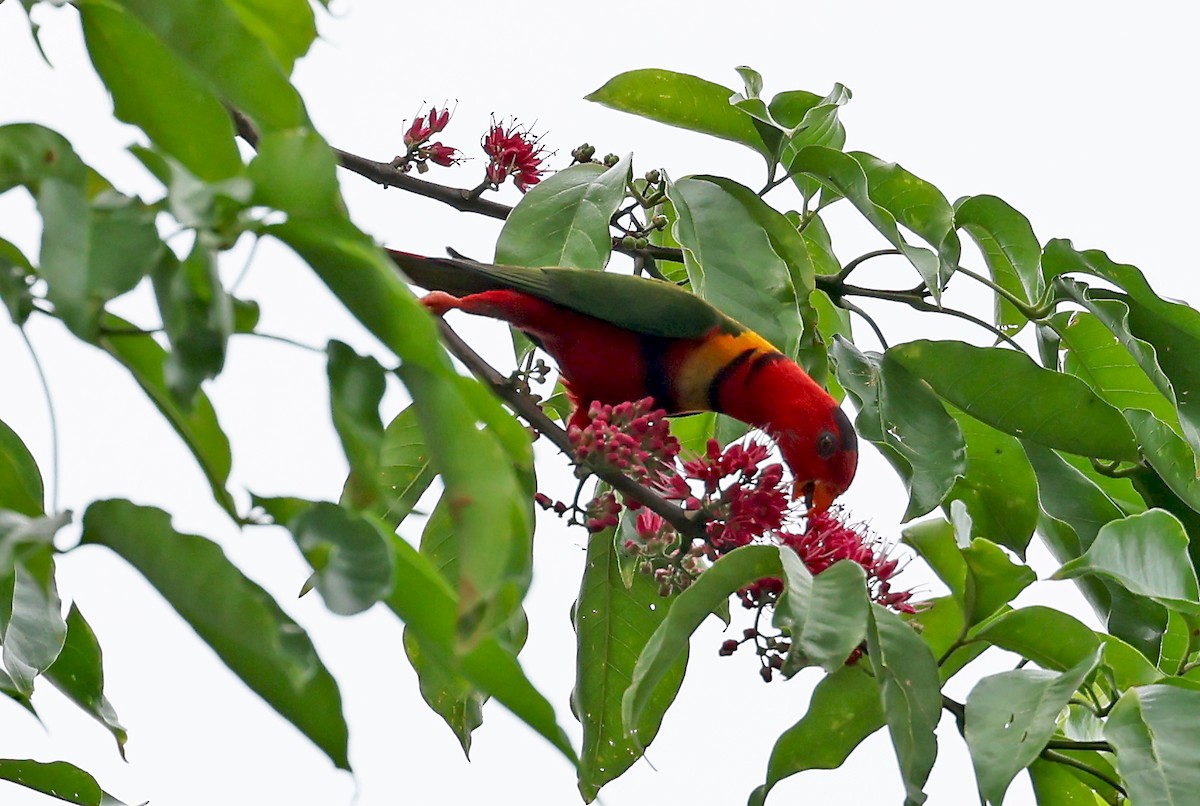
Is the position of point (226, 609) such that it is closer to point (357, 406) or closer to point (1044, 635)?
point (357, 406)

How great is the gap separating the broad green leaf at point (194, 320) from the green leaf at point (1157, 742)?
0.97m

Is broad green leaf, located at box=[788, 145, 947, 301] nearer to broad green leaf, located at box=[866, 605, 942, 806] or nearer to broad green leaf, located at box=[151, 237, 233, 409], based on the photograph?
broad green leaf, located at box=[866, 605, 942, 806]

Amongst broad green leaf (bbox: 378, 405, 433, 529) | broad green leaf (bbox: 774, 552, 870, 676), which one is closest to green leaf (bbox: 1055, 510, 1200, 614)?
broad green leaf (bbox: 774, 552, 870, 676)

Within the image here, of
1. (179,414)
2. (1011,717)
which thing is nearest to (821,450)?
(1011,717)

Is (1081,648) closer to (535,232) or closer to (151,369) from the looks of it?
(535,232)

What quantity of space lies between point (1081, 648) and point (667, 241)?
100 cm

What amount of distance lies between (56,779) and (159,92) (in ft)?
3.15

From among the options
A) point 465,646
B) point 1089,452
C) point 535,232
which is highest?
point 535,232

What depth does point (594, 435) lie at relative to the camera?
4.97 ft

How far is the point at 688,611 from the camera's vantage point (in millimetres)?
1229

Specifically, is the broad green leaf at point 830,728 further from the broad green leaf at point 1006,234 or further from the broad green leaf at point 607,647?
the broad green leaf at point 1006,234

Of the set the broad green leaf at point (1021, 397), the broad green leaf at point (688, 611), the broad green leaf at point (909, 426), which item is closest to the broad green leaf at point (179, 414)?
the broad green leaf at point (688, 611)

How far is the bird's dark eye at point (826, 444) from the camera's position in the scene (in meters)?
2.07

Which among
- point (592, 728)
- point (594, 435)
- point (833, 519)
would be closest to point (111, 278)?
point (594, 435)
